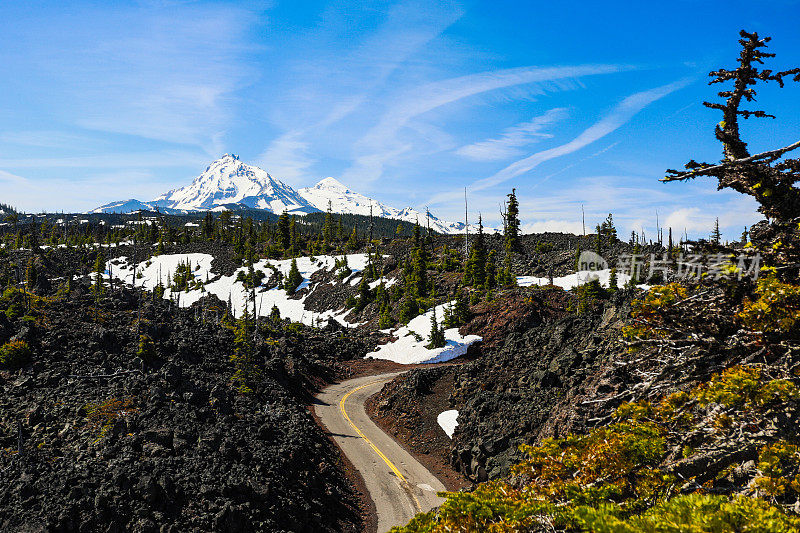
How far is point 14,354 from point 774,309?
34214 millimetres

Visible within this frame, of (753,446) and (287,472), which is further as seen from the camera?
(287,472)

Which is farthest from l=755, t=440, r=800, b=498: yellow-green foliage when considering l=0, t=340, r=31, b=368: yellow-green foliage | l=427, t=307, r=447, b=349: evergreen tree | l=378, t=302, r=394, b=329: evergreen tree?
l=378, t=302, r=394, b=329: evergreen tree

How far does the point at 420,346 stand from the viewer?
4738 cm

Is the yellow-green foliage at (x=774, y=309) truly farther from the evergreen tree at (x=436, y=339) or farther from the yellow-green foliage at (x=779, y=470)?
the evergreen tree at (x=436, y=339)

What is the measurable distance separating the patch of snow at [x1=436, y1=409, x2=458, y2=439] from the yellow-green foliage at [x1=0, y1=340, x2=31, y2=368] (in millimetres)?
25651

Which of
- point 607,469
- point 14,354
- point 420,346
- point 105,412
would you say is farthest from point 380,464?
point 420,346

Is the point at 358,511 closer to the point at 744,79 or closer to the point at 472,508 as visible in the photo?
the point at 472,508

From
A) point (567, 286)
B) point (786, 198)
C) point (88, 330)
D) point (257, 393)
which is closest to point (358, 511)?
point (257, 393)

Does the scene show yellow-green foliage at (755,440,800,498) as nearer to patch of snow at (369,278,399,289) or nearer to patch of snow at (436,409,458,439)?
patch of snow at (436,409,458,439)

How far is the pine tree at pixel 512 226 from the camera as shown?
78.1 meters

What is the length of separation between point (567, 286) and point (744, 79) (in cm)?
5458

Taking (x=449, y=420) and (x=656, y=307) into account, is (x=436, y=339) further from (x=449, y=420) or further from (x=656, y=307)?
(x=656, y=307)

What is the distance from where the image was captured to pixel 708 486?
24.0 ft

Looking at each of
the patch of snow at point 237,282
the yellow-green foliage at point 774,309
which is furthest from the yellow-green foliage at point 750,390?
the patch of snow at point 237,282
